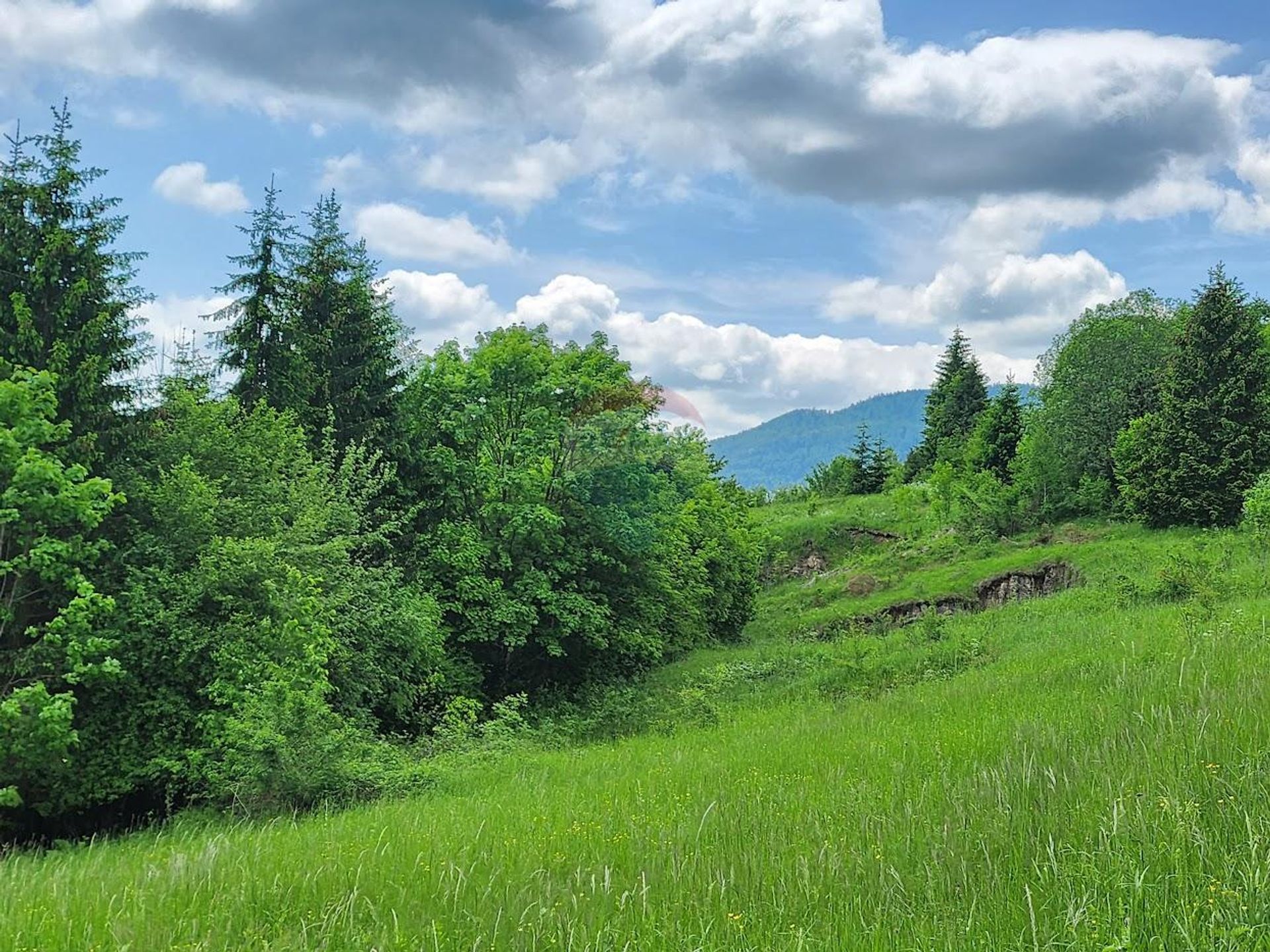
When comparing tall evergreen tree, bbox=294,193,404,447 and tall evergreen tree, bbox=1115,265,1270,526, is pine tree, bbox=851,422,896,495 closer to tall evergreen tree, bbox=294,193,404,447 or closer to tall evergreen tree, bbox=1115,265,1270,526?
tall evergreen tree, bbox=1115,265,1270,526

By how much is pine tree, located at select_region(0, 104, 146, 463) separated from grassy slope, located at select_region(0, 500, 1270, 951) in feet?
32.4

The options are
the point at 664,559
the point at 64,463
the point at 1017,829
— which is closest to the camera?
the point at 1017,829

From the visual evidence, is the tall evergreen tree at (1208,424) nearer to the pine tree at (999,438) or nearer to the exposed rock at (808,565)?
the exposed rock at (808,565)

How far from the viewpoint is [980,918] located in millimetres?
3035

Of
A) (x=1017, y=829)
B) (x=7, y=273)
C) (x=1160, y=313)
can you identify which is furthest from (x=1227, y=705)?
(x=1160, y=313)

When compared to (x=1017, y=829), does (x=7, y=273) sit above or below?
above

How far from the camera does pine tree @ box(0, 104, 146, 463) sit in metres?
15.4

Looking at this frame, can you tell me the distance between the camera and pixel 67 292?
52.6 feet

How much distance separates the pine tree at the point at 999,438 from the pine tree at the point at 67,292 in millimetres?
55483

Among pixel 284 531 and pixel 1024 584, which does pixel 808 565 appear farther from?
pixel 284 531

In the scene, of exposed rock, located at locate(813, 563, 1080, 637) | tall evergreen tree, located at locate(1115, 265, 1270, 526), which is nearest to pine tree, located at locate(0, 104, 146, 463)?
exposed rock, located at locate(813, 563, 1080, 637)

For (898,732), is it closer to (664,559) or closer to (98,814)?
(98,814)

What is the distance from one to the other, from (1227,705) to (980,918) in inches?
141

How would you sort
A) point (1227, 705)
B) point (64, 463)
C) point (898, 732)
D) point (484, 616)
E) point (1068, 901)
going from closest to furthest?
point (1068, 901) → point (1227, 705) → point (898, 732) → point (64, 463) → point (484, 616)
